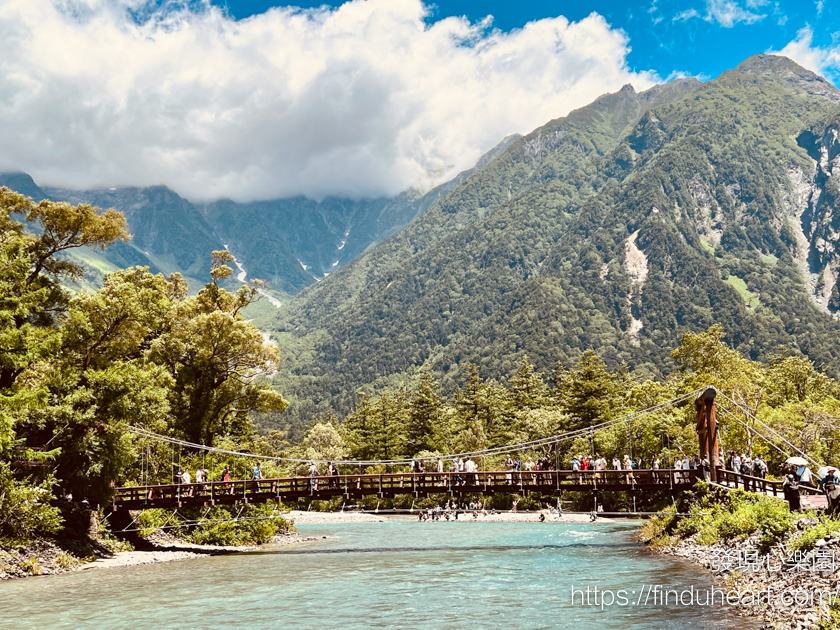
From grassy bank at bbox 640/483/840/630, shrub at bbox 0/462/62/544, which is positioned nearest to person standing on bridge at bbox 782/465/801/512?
grassy bank at bbox 640/483/840/630

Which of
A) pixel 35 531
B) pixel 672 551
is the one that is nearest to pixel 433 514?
pixel 672 551

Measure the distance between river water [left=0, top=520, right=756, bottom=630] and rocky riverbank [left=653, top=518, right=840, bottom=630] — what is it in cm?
93

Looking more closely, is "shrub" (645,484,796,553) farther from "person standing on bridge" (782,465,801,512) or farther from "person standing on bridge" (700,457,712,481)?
"person standing on bridge" (700,457,712,481)

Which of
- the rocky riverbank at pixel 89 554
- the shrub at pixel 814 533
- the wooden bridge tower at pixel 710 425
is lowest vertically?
the rocky riverbank at pixel 89 554

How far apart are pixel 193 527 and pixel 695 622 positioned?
30.5 metres

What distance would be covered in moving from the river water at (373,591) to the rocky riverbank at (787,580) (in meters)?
0.93

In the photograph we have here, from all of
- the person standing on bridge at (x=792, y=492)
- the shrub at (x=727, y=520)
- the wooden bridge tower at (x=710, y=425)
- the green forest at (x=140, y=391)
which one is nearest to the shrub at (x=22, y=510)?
the green forest at (x=140, y=391)

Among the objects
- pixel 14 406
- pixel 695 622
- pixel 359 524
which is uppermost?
pixel 14 406

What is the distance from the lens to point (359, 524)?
207ft

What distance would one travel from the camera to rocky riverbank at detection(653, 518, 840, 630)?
1548 centimetres

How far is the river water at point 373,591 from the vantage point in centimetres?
1927

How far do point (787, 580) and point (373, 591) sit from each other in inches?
522

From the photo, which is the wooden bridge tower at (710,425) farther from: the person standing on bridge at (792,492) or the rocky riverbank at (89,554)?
the rocky riverbank at (89,554)

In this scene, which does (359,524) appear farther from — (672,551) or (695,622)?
(695,622)
